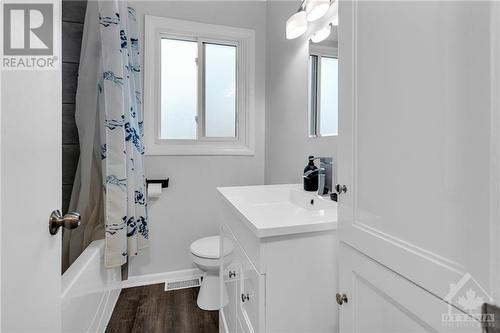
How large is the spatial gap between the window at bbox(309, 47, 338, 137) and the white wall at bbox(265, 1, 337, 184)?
2.3 inches

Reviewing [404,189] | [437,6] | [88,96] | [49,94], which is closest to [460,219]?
[404,189]

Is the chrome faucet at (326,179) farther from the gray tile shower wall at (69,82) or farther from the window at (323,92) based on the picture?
the gray tile shower wall at (69,82)

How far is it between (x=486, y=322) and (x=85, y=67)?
2.07 metres

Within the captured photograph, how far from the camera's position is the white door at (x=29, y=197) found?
1.71ft

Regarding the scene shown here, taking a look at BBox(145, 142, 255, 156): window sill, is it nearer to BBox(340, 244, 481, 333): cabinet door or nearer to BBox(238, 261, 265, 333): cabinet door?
BBox(238, 261, 265, 333): cabinet door

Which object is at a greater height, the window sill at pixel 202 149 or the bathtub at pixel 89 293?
the window sill at pixel 202 149

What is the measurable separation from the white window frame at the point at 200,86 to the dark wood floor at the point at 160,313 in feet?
3.64

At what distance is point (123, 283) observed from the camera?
2141 mm

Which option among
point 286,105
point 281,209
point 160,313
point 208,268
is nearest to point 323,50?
point 286,105

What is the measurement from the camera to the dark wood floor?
167cm

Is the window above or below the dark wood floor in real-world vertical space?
above

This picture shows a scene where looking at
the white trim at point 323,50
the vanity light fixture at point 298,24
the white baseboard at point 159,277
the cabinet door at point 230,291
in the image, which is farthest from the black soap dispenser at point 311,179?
the white baseboard at point 159,277

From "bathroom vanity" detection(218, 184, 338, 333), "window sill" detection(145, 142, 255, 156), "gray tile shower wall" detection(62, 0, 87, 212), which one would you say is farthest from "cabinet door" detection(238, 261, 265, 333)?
"gray tile shower wall" detection(62, 0, 87, 212)

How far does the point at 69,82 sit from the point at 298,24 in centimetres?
165
